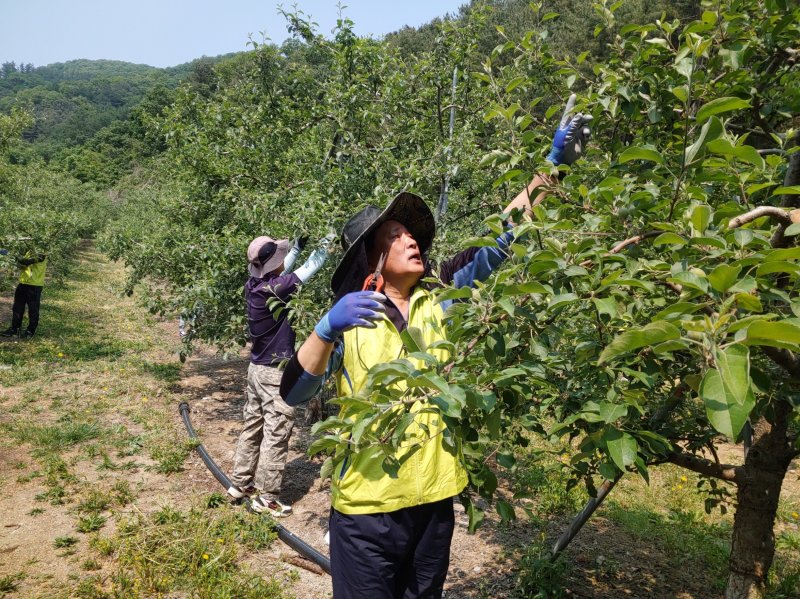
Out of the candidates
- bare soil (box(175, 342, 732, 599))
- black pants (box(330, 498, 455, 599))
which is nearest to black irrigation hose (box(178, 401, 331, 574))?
bare soil (box(175, 342, 732, 599))

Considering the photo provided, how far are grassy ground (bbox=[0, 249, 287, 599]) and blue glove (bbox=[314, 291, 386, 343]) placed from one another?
222 centimetres

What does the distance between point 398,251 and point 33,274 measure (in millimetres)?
9978

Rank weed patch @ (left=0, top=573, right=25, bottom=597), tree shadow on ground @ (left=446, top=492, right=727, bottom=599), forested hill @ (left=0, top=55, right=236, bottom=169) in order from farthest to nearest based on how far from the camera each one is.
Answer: forested hill @ (left=0, top=55, right=236, bottom=169) < tree shadow on ground @ (left=446, top=492, right=727, bottom=599) < weed patch @ (left=0, top=573, right=25, bottom=597)

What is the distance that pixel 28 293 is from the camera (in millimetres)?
9867

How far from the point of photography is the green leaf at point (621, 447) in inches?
46.5

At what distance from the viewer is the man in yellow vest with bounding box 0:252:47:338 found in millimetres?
9703

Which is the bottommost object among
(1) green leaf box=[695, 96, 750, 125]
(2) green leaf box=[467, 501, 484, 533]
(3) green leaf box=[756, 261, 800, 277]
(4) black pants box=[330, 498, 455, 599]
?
(4) black pants box=[330, 498, 455, 599]

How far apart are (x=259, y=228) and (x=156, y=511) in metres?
2.66

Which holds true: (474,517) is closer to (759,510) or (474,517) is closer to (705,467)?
(705,467)

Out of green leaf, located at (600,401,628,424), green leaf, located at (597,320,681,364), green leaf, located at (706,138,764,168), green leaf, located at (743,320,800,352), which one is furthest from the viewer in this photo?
green leaf, located at (600,401,628,424)

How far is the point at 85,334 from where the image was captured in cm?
1073

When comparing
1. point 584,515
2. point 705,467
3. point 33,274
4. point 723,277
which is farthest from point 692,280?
point 33,274

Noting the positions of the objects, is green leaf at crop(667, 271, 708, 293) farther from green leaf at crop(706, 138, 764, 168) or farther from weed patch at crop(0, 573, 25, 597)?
weed patch at crop(0, 573, 25, 597)

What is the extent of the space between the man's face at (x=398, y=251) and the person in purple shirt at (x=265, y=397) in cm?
219
